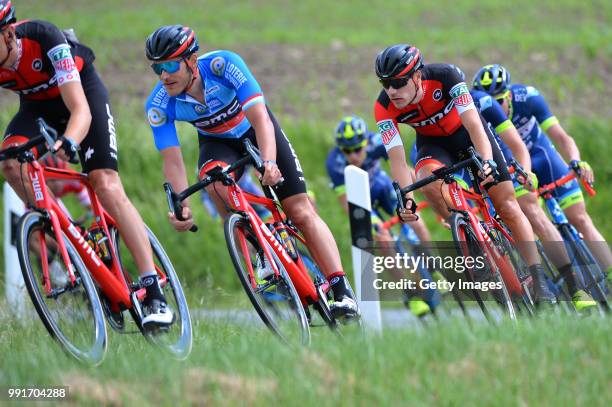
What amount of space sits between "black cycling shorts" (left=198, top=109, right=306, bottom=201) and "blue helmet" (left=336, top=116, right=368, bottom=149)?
4642 millimetres

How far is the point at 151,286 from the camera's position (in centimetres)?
731

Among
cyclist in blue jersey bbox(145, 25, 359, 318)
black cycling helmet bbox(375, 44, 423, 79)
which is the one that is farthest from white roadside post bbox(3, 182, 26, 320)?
black cycling helmet bbox(375, 44, 423, 79)

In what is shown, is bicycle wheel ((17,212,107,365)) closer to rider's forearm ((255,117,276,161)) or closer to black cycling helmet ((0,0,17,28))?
black cycling helmet ((0,0,17,28))

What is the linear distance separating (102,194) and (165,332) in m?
1.14

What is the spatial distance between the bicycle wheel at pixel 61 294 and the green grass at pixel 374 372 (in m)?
0.16

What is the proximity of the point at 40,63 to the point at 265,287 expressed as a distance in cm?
229

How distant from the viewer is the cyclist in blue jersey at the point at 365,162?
499 inches

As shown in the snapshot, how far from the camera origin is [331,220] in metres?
16.5

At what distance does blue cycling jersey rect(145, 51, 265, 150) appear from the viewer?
7.62m

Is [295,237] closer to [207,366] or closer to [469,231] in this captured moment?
[469,231]

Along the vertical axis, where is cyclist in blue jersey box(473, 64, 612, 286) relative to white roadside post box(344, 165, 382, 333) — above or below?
above

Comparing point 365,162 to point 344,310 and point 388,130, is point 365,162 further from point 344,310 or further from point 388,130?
point 344,310

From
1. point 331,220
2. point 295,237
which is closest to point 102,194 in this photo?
point 295,237

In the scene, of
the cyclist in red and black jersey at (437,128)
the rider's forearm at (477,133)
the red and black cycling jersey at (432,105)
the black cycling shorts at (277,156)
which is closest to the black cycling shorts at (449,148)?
the cyclist in red and black jersey at (437,128)
